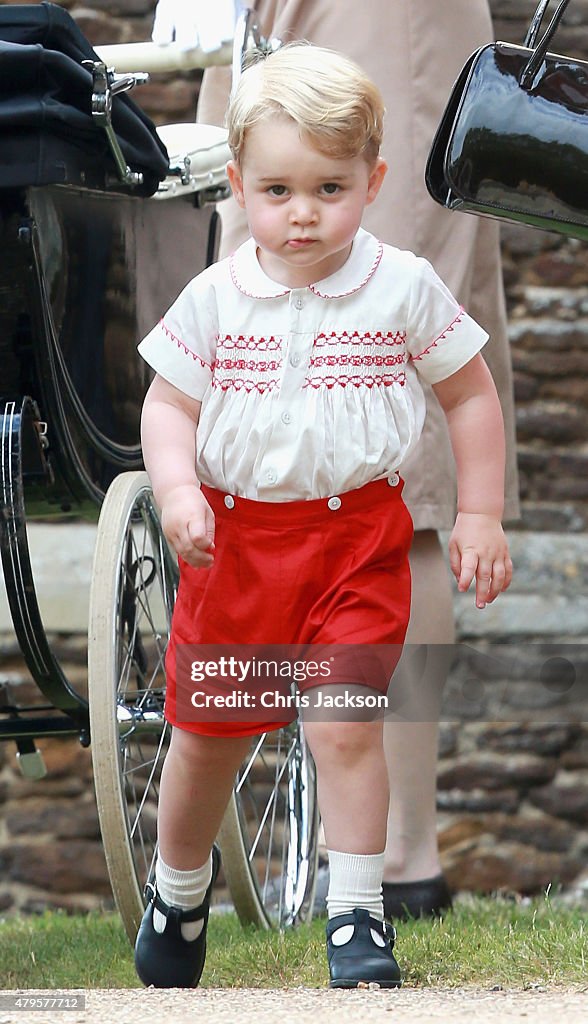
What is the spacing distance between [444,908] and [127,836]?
0.76m

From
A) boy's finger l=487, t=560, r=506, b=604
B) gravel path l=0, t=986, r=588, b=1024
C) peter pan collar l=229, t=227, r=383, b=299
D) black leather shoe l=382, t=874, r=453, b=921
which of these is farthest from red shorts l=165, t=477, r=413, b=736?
black leather shoe l=382, t=874, r=453, b=921

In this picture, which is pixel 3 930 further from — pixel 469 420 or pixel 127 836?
pixel 469 420

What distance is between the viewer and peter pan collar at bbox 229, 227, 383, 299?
1871 millimetres

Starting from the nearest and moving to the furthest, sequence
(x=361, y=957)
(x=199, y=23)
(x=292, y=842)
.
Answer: (x=361, y=957), (x=199, y=23), (x=292, y=842)

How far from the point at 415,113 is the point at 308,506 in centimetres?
99

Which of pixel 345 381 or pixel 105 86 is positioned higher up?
pixel 105 86

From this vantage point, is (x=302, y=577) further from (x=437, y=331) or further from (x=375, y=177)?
(x=375, y=177)

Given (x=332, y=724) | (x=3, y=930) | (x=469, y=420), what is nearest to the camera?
(x=332, y=724)

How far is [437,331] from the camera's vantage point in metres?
1.87

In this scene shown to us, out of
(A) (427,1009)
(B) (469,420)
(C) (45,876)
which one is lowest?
(C) (45,876)

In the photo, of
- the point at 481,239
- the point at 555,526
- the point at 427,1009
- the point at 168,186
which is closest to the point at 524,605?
the point at 555,526

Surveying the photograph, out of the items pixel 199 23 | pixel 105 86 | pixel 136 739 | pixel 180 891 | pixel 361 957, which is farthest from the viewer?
pixel 136 739

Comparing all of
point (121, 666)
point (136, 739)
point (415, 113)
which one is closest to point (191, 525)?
point (121, 666)

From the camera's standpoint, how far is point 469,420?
1.89 m
